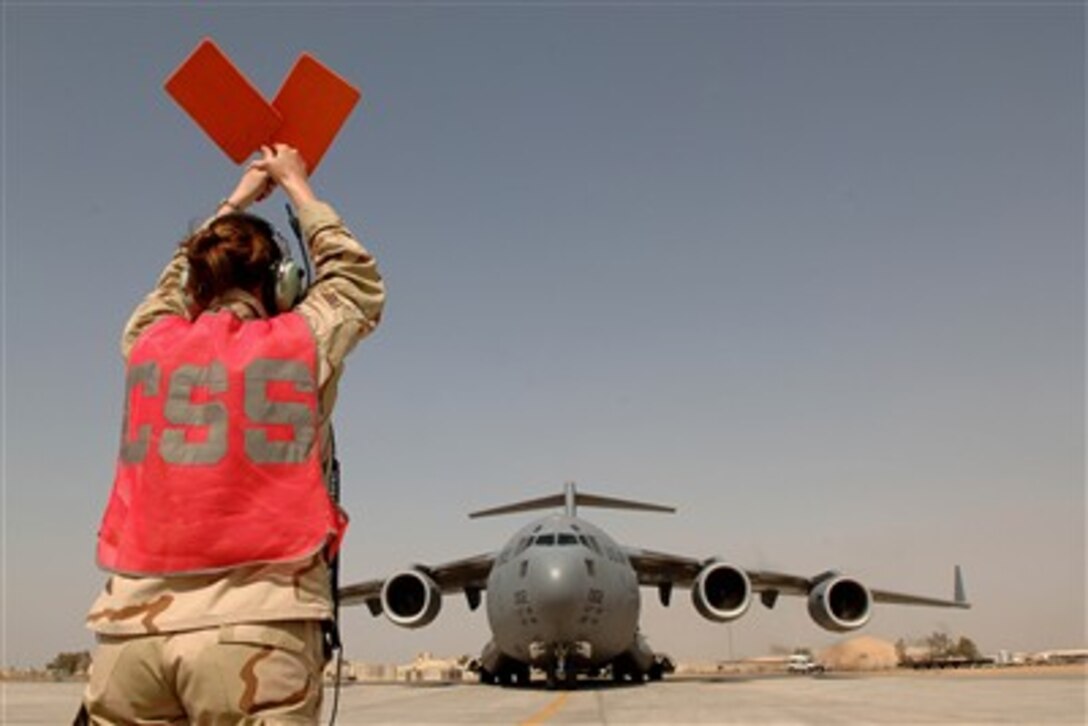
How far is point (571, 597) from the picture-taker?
15.7m

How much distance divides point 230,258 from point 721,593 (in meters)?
19.1

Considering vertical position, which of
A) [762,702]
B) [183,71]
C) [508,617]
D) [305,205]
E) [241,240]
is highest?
[183,71]

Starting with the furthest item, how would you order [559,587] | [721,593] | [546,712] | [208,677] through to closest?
[721,593] < [559,587] < [546,712] < [208,677]

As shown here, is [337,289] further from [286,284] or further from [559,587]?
[559,587]

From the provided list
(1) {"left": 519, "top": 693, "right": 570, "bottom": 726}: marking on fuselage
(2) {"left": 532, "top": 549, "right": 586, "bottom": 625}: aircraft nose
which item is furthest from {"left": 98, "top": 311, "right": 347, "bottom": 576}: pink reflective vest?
(2) {"left": 532, "top": 549, "right": 586, "bottom": 625}: aircraft nose

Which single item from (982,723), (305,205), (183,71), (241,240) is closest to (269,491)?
(241,240)

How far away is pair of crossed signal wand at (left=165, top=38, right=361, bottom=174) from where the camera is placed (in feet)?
7.34

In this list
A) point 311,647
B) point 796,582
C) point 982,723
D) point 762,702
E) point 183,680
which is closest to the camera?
point 183,680

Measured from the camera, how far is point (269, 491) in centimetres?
187

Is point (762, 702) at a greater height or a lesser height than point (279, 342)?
lesser

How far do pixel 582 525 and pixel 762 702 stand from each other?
568 centimetres

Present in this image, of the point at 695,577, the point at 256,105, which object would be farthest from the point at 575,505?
the point at 256,105

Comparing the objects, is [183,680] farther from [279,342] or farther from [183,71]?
[183,71]

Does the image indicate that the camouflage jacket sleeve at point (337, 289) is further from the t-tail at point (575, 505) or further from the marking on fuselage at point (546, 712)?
the t-tail at point (575, 505)
